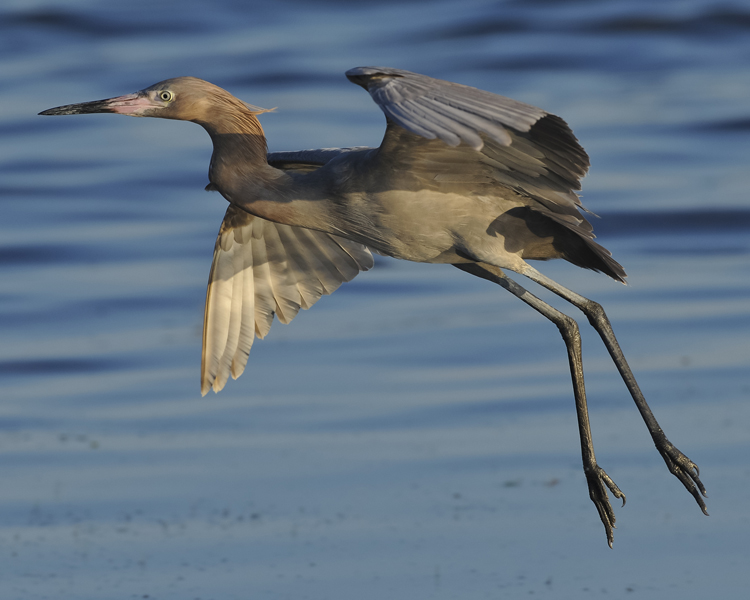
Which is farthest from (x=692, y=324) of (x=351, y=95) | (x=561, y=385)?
(x=351, y=95)

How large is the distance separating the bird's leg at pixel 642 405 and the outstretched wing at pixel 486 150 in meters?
0.35

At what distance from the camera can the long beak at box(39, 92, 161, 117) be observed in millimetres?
6371

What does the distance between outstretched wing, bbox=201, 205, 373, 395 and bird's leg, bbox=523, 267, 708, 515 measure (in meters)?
1.53

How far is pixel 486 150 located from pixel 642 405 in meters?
1.62

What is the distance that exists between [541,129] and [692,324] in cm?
765

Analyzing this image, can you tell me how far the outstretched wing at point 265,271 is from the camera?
26.0ft

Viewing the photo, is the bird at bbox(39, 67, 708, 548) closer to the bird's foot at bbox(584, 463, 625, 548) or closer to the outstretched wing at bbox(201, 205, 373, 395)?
the bird's foot at bbox(584, 463, 625, 548)

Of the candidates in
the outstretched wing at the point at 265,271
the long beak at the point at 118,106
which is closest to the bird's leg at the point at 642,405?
the outstretched wing at the point at 265,271

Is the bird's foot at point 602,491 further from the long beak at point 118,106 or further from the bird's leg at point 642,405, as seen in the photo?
the long beak at point 118,106

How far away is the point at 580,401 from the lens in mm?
6902

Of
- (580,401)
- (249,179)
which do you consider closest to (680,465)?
(580,401)

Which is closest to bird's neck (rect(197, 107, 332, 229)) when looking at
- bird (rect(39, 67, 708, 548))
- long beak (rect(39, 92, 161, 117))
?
bird (rect(39, 67, 708, 548))

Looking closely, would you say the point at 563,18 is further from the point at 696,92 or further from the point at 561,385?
the point at 561,385

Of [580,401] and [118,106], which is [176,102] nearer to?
[118,106]
